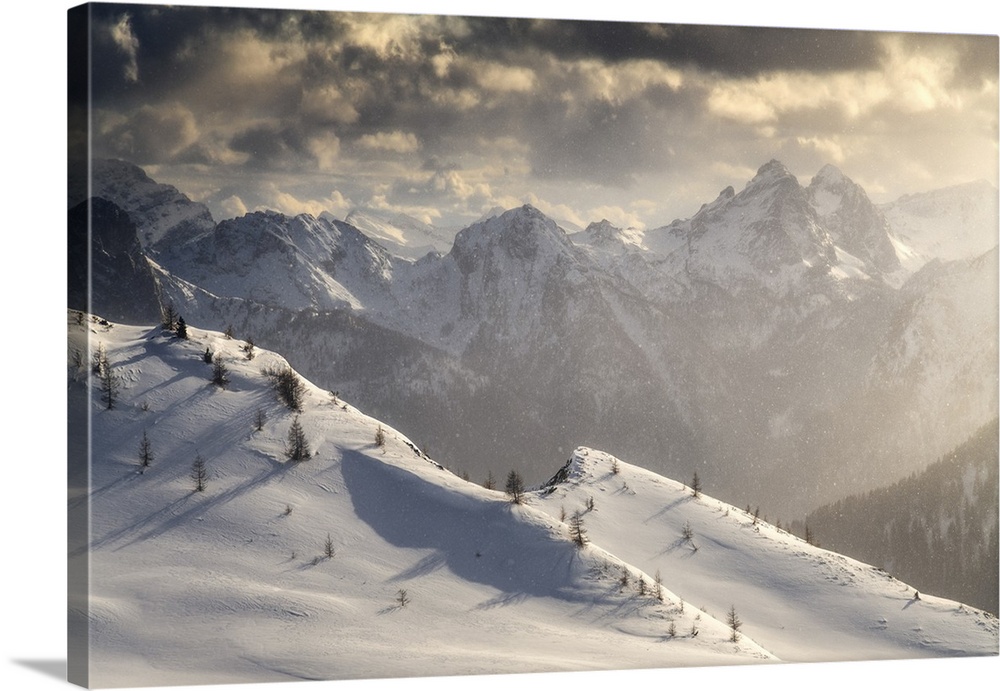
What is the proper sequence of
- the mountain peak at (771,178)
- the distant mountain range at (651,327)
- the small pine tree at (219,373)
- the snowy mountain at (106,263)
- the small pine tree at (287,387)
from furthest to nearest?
1. the mountain peak at (771,178)
2. the distant mountain range at (651,327)
3. the small pine tree at (287,387)
4. the small pine tree at (219,373)
5. the snowy mountain at (106,263)

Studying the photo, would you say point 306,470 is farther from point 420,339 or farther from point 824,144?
point 824,144

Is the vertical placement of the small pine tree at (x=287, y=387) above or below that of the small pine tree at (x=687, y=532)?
above

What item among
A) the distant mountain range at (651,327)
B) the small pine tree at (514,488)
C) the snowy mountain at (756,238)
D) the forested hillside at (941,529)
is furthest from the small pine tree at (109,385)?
the forested hillside at (941,529)

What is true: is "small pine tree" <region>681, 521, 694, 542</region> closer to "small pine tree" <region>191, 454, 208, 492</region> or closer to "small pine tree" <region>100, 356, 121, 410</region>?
"small pine tree" <region>191, 454, 208, 492</region>

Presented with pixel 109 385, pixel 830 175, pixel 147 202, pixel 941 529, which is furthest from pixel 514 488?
pixel 941 529

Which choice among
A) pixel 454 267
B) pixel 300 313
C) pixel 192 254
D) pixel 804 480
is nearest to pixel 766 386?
pixel 804 480

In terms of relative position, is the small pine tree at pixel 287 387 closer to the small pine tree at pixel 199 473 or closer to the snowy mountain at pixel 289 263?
the snowy mountain at pixel 289 263
